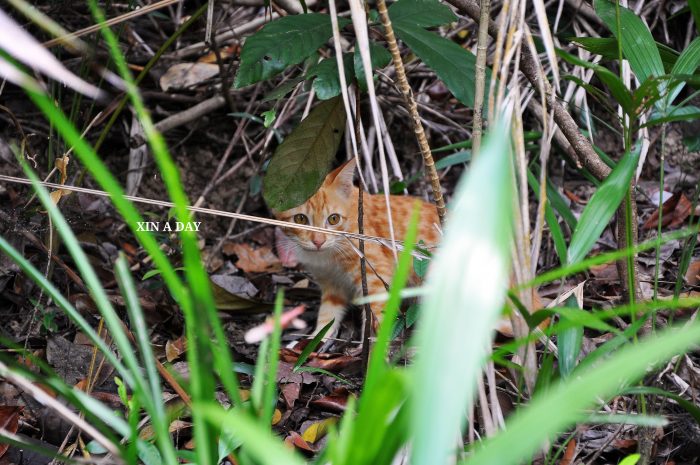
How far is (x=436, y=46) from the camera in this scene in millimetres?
2064

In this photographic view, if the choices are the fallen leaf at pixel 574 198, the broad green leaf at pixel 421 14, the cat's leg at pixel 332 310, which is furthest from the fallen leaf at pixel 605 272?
the broad green leaf at pixel 421 14

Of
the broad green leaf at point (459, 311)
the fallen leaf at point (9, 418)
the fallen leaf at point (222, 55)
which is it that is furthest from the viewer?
the fallen leaf at point (222, 55)

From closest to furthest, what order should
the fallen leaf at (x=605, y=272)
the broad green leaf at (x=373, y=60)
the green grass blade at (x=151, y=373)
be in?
the green grass blade at (x=151, y=373) → the broad green leaf at (x=373, y=60) → the fallen leaf at (x=605, y=272)

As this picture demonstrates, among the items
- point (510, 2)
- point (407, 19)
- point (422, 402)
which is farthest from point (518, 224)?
point (407, 19)

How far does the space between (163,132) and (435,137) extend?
142 centimetres

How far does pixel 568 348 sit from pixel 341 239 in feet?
5.67

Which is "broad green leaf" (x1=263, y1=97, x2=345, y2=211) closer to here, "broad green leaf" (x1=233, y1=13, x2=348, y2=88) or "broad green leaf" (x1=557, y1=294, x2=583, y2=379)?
"broad green leaf" (x1=233, y1=13, x2=348, y2=88)

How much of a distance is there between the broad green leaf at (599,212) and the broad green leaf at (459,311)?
727 mm

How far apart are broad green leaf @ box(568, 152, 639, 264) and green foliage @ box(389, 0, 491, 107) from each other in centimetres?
47

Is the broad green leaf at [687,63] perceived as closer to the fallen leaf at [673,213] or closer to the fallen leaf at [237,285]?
the fallen leaf at [673,213]

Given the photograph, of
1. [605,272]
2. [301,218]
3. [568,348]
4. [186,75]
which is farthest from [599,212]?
[186,75]

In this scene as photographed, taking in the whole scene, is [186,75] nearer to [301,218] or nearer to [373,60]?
[301,218]

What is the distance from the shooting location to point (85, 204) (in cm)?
355

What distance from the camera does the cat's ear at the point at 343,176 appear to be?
324 centimetres
